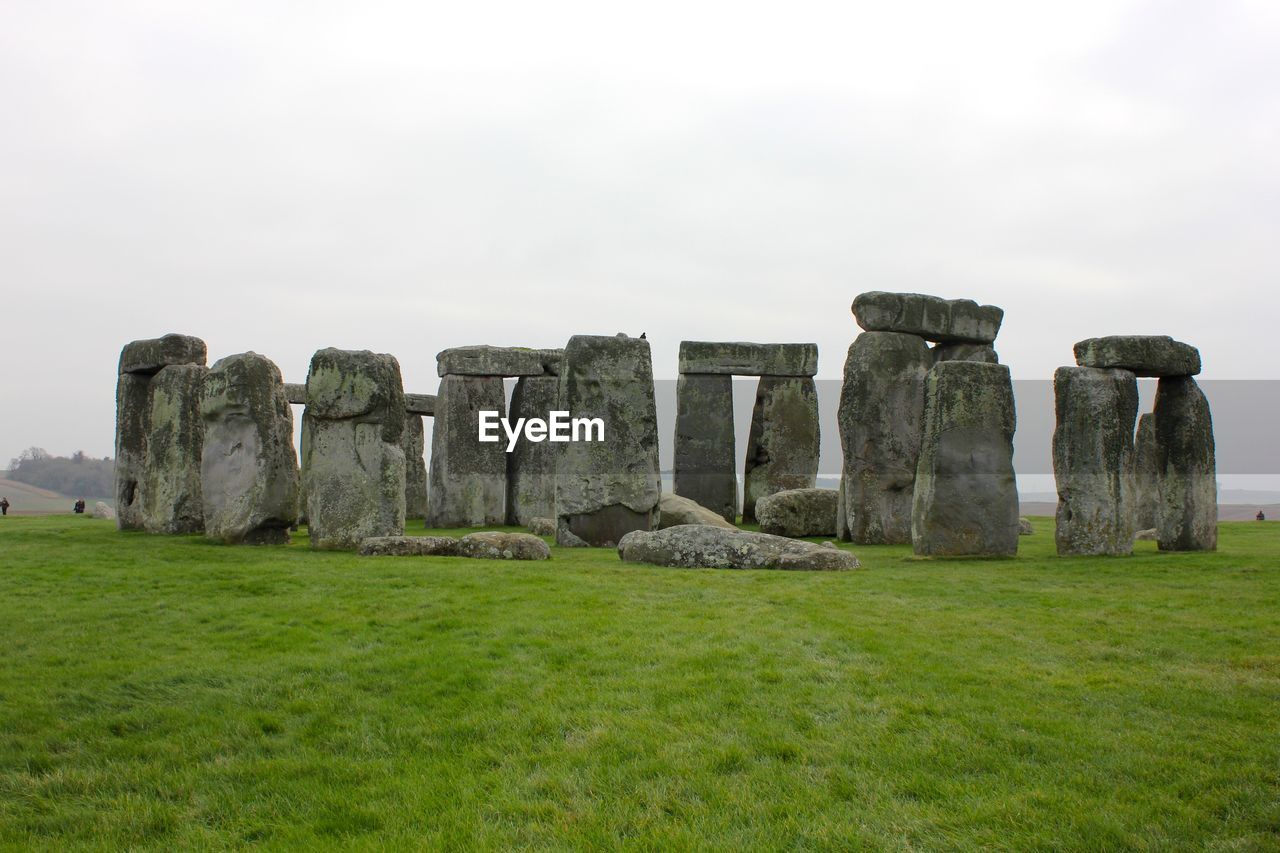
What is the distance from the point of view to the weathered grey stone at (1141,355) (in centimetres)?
1170

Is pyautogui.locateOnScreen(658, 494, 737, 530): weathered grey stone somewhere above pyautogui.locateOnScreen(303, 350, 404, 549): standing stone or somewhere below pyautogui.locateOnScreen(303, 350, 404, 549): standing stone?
below

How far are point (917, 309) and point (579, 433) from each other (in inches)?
203

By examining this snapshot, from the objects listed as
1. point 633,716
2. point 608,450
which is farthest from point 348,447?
point 633,716

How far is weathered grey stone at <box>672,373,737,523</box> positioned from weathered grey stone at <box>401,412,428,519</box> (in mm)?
5473

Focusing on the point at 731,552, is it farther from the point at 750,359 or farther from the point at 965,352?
the point at 750,359

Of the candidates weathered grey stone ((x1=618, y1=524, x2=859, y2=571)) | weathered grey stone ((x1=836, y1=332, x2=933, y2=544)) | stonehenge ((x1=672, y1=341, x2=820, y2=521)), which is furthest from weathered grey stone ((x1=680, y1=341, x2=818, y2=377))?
weathered grey stone ((x1=618, y1=524, x2=859, y2=571))

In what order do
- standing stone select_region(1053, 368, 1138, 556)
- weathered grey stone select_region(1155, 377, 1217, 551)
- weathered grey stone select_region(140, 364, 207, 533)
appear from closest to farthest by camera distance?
standing stone select_region(1053, 368, 1138, 556) < weathered grey stone select_region(1155, 377, 1217, 551) < weathered grey stone select_region(140, 364, 207, 533)

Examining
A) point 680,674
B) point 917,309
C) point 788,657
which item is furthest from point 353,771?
point 917,309

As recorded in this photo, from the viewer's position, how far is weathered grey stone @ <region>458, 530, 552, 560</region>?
10383 millimetres

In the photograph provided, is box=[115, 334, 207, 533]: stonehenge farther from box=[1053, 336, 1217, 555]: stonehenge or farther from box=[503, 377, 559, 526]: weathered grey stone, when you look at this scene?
box=[1053, 336, 1217, 555]: stonehenge

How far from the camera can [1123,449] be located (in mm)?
11484

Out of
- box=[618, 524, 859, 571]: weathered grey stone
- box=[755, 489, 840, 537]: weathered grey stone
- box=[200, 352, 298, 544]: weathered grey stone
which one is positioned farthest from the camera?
box=[755, 489, 840, 537]: weathered grey stone

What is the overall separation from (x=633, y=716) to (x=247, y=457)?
8136 mm

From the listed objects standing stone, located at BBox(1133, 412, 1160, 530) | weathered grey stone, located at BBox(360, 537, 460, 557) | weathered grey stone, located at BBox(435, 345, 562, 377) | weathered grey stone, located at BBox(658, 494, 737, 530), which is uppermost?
weathered grey stone, located at BBox(435, 345, 562, 377)
